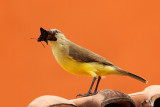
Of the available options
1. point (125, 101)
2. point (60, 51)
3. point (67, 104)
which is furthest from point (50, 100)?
point (60, 51)

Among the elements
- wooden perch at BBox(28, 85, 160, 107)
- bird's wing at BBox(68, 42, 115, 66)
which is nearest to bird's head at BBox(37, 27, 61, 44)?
bird's wing at BBox(68, 42, 115, 66)

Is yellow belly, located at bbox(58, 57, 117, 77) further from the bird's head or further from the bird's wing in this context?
the bird's head

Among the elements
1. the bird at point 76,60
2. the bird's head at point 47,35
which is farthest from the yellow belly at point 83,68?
the bird's head at point 47,35

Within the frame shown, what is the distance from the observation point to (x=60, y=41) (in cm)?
145

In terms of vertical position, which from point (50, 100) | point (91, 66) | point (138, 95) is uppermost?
point (91, 66)

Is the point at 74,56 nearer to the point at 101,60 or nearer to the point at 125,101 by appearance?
the point at 101,60

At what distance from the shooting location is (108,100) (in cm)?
113

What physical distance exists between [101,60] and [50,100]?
1.92 ft

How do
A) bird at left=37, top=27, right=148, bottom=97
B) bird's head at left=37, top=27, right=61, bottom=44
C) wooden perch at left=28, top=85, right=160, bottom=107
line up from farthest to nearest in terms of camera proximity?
bird at left=37, top=27, right=148, bottom=97, bird's head at left=37, top=27, right=61, bottom=44, wooden perch at left=28, top=85, right=160, bottom=107

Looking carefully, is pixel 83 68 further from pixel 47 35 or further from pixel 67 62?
pixel 47 35

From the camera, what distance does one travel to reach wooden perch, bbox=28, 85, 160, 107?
3.26ft

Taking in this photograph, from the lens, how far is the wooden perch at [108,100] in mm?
993

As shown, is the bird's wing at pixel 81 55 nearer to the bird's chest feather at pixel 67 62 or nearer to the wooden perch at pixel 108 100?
the bird's chest feather at pixel 67 62

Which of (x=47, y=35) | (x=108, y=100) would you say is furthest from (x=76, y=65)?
(x=108, y=100)
